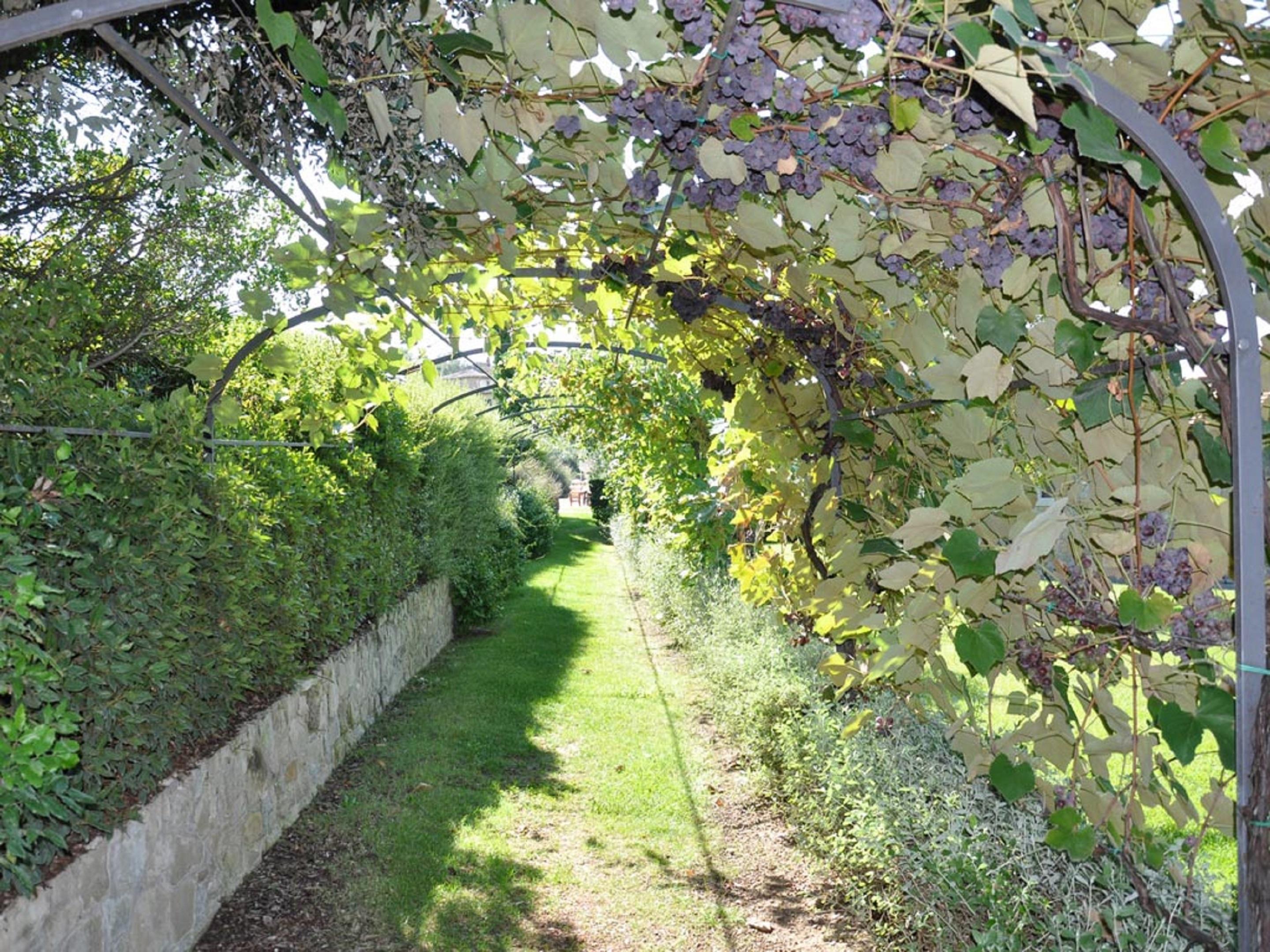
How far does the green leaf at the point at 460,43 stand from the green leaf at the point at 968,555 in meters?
1.19

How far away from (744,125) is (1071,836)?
150cm

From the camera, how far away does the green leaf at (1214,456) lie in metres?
1.66

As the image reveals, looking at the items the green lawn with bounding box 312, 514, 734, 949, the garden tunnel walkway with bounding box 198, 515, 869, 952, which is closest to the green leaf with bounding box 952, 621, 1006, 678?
the garden tunnel walkway with bounding box 198, 515, 869, 952

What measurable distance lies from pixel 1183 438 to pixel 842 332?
1.36 m

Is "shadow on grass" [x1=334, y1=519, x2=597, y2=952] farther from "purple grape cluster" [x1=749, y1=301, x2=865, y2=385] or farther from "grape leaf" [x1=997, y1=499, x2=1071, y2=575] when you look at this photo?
"grape leaf" [x1=997, y1=499, x2=1071, y2=575]

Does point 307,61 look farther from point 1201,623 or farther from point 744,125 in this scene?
point 1201,623

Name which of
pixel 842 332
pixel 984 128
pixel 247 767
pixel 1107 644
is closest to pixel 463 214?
pixel 842 332

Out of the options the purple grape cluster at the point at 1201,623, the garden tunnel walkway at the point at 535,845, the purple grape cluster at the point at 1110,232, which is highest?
the purple grape cluster at the point at 1110,232

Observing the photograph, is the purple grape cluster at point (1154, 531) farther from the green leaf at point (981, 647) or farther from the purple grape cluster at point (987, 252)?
the purple grape cluster at point (987, 252)

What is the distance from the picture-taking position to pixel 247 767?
411 centimetres

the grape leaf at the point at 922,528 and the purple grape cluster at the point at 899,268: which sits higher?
the purple grape cluster at the point at 899,268

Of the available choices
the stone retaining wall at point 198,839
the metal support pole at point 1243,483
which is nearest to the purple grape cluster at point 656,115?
the metal support pole at point 1243,483

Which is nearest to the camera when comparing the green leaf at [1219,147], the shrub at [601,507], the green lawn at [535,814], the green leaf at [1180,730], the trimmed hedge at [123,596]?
the green leaf at [1219,147]

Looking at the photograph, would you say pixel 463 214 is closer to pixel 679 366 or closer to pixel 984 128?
pixel 984 128
